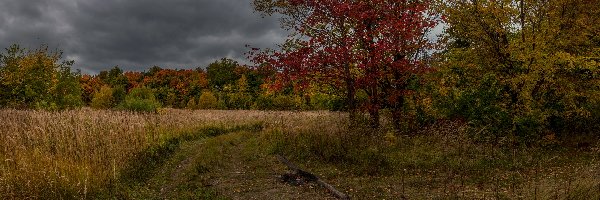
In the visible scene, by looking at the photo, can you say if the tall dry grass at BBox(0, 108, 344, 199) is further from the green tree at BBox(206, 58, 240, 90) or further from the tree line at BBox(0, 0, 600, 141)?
the green tree at BBox(206, 58, 240, 90)

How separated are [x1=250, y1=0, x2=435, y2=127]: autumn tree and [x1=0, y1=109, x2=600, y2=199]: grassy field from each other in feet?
5.61

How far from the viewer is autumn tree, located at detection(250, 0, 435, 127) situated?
537 inches

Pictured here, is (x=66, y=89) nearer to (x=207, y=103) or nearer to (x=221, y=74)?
(x=207, y=103)

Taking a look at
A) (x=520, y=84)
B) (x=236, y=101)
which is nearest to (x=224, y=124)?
(x=520, y=84)

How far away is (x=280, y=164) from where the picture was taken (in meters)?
11.8

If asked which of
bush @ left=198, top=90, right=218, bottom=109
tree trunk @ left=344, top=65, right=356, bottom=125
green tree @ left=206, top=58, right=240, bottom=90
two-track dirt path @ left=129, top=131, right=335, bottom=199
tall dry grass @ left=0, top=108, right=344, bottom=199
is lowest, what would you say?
two-track dirt path @ left=129, top=131, right=335, bottom=199

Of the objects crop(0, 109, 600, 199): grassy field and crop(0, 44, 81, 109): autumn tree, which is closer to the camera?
crop(0, 109, 600, 199): grassy field

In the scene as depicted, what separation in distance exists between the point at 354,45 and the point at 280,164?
5014 mm

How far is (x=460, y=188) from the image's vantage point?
8781mm

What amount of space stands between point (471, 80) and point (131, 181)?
1229 centimetres

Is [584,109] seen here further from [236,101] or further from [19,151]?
[236,101]

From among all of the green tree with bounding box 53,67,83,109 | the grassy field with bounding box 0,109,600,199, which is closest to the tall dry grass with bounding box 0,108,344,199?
the grassy field with bounding box 0,109,600,199

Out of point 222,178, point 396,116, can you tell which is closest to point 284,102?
point 396,116

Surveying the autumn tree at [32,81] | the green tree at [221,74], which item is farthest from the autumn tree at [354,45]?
the green tree at [221,74]
